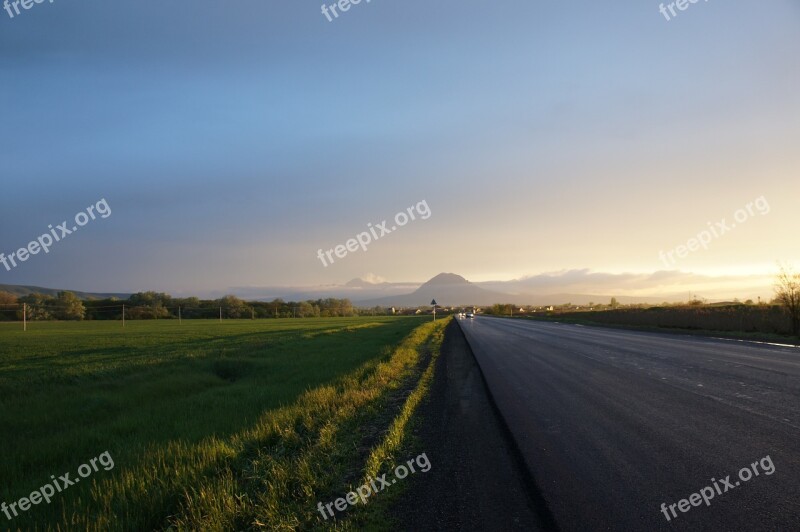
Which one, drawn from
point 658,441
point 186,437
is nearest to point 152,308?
point 186,437

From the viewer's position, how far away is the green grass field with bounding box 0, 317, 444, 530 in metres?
4.57

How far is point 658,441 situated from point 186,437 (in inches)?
269

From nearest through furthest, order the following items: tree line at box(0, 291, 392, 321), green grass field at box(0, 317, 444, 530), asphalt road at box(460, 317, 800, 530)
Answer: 1. asphalt road at box(460, 317, 800, 530)
2. green grass field at box(0, 317, 444, 530)
3. tree line at box(0, 291, 392, 321)

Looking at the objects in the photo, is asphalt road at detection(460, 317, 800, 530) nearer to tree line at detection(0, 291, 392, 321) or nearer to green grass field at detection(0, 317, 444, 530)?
green grass field at detection(0, 317, 444, 530)

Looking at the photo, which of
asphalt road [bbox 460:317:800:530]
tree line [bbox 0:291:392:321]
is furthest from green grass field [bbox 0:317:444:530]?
tree line [bbox 0:291:392:321]

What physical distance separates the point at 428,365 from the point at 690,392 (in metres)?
8.65

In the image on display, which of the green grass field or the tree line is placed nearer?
the green grass field

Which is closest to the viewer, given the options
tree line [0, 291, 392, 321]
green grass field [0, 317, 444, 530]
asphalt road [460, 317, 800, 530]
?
asphalt road [460, 317, 800, 530]

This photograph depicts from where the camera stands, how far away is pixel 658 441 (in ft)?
19.9

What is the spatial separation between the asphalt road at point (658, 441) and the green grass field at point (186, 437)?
235 cm

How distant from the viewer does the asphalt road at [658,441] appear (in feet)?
13.4

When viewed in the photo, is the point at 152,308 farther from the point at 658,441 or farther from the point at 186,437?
the point at 658,441


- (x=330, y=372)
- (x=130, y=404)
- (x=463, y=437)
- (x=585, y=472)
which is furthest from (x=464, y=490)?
(x=330, y=372)

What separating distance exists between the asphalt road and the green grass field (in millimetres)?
2352
